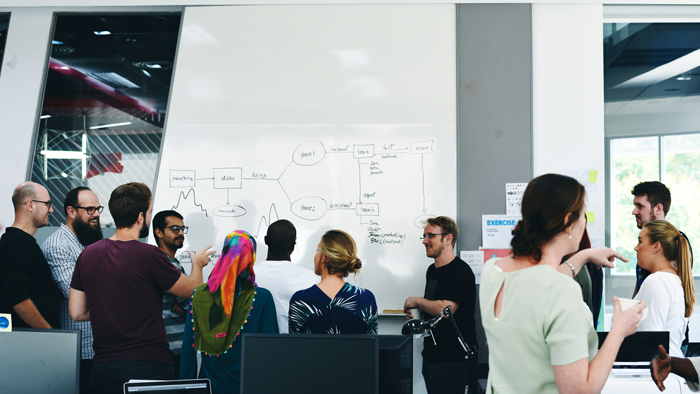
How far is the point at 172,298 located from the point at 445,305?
65.5 inches

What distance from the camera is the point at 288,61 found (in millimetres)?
4383

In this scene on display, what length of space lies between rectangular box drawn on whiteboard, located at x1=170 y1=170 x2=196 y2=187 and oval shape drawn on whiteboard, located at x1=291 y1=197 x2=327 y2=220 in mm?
810

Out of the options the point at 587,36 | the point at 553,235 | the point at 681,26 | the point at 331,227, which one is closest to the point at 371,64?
the point at 331,227

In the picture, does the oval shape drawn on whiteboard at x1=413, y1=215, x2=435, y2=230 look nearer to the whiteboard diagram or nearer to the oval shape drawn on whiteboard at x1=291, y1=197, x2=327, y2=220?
the whiteboard diagram

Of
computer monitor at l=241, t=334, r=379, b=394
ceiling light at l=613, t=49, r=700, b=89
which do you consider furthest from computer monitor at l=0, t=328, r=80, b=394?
ceiling light at l=613, t=49, r=700, b=89

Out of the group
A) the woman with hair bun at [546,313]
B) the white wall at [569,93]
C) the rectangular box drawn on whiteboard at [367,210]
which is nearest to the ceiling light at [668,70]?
the white wall at [569,93]

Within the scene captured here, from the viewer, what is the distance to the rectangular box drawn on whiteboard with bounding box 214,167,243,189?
4.31 m

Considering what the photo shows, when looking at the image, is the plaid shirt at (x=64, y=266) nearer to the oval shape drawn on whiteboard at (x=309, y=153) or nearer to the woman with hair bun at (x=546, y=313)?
the oval shape drawn on whiteboard at (x=309, y=153)

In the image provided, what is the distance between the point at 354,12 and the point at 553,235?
3.29m

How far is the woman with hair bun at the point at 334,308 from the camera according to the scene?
8.30 ft

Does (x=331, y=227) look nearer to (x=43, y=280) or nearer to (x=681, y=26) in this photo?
(x=43, y=280)

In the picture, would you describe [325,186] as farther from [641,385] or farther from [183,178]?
[641,385]

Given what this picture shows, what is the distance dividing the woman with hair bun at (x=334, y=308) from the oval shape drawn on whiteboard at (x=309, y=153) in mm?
1710

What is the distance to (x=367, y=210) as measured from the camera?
Result: 167 inches
